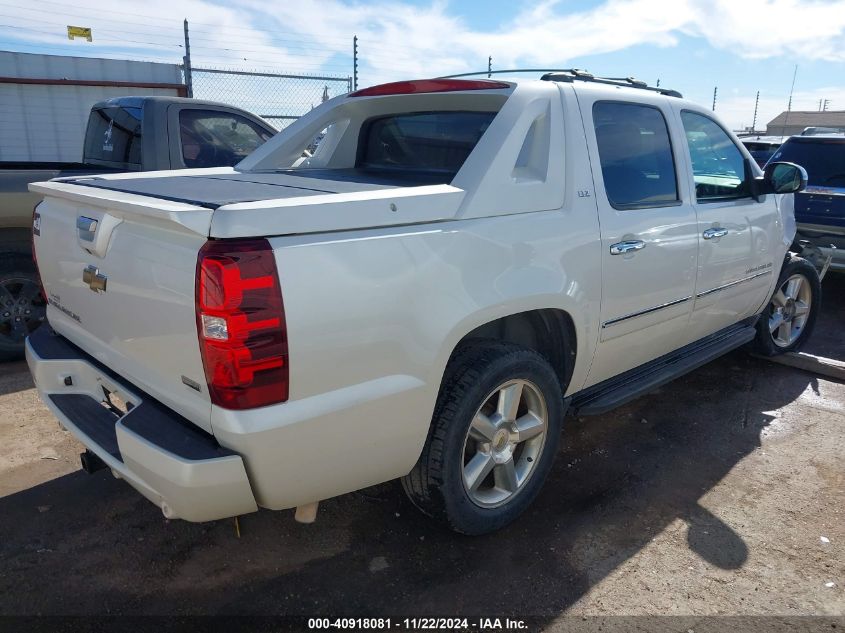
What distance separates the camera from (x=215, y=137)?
5484 millimetres

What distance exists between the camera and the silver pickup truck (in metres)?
4.77

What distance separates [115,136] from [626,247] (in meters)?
4.45

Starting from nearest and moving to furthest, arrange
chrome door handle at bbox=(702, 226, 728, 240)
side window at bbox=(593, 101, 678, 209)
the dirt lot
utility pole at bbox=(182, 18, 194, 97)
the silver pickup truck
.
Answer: the dirt lot
side window at bbox=(593, 101, 678, 209)
chrome door handle at bbox=(702, 226, 728, 240)
the silver pickup truck
utility pole at bbox=(182, 18, 194, 97)

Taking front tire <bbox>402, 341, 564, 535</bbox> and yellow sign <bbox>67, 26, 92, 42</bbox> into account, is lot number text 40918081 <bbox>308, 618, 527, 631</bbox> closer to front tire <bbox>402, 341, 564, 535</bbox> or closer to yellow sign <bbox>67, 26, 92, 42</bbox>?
front tire <bbox>402, 341, 564, 535</bbox>

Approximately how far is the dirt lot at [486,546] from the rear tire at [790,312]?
4.45 ft

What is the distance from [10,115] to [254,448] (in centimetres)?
1332

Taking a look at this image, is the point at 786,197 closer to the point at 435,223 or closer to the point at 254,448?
the point at 435,223

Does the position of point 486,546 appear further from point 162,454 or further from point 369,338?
point 162,454

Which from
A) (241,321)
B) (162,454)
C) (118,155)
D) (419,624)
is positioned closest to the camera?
(241,321)

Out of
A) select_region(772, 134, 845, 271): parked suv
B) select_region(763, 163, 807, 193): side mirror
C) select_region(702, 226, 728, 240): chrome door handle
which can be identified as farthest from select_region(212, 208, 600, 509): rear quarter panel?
select_region(772, 134, 845, 271): parked suv

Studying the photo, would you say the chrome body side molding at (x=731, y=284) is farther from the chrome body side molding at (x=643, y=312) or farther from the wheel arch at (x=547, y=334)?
the wheel arch at (x=547, y=334)

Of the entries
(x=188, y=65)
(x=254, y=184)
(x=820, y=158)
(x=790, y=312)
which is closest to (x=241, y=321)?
(x=254, y=184)

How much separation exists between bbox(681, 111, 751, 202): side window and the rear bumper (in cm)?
300

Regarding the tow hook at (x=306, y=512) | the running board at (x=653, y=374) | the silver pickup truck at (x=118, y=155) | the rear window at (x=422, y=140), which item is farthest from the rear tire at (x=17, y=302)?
the running board at (x=653, y=374)
